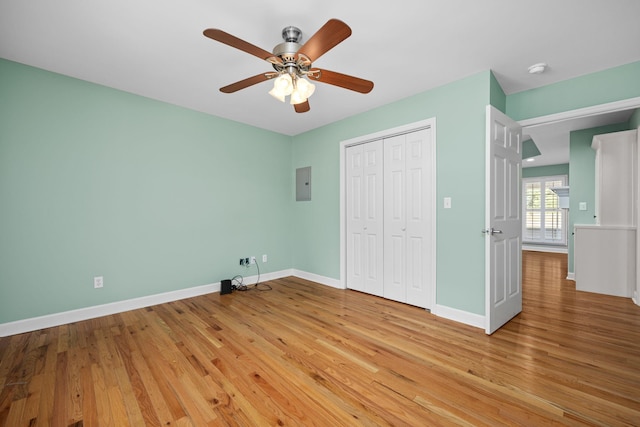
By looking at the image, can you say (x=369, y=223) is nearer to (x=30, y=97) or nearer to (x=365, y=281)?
(x=365, y=281)

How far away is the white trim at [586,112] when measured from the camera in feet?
7.76

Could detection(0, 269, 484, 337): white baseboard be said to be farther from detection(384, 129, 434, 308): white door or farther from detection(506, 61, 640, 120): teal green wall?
detection(506, 61, 640, 120): teal green wall

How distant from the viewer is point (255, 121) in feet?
13.1

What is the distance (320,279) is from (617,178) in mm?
4509

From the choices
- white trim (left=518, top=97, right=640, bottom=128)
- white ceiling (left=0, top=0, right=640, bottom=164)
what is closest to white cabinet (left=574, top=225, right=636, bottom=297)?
white trim (left=518, top=97, right=640, bottom=128)

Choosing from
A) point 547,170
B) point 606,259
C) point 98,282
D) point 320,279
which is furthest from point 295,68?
point 547,170

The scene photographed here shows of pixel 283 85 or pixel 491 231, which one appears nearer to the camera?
pixel 283 85

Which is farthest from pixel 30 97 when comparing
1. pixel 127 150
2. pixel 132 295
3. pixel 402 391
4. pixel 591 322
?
pixel 591 322

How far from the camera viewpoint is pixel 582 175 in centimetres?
453

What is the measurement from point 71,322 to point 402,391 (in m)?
3.21

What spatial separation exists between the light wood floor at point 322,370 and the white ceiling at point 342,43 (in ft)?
8.17

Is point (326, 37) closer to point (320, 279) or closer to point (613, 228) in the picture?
point (320, 279)

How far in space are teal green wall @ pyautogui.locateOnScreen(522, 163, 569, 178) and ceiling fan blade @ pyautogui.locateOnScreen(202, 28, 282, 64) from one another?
882 cm

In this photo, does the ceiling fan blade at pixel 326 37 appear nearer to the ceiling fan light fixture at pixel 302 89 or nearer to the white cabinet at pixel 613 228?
the ceiling fan light fixture at pixel 302 89
